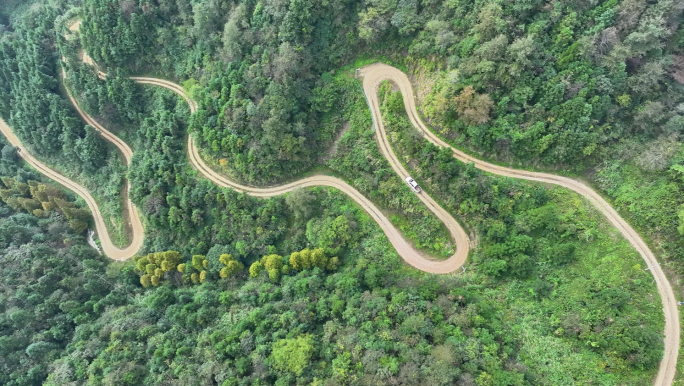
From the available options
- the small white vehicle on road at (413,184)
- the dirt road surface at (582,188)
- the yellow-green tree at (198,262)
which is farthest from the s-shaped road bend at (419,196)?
the yellow-green tree at (198,262)

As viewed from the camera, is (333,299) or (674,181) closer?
(674,181)

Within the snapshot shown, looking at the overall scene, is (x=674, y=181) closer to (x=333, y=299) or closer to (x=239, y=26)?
(x=333, y=299)

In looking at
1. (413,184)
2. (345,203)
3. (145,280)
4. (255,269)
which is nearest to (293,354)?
(255,269)

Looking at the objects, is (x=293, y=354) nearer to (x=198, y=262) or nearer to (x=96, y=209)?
(x=198, y=262)

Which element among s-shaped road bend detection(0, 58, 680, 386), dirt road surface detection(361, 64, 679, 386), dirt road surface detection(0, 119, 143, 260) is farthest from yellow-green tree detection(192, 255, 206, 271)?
dirt road surface detection(361, 64, 679, 386)

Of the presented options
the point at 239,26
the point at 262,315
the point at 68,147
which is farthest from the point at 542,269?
the point at 68,147
